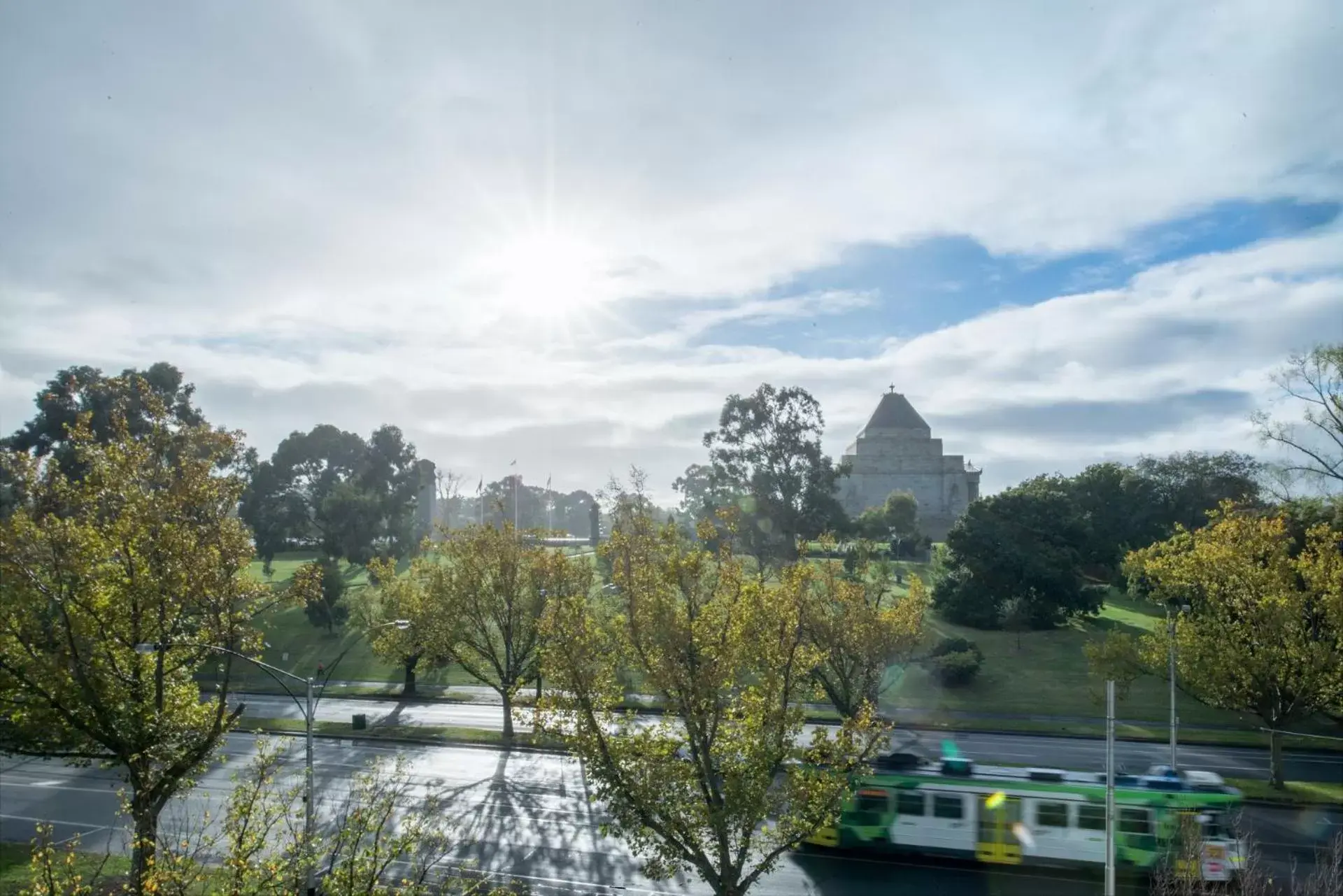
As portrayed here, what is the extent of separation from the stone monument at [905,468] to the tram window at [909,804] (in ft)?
271

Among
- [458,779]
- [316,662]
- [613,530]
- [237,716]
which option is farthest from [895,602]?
[316,662]

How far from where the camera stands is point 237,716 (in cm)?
1836

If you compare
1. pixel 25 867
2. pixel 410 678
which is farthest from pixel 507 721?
pixel 25 867

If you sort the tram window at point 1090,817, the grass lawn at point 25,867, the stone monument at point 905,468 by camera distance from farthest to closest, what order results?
the stone monument at point 905,468 → the tram window at point 1090,817 → the grass lawn at point 25,867

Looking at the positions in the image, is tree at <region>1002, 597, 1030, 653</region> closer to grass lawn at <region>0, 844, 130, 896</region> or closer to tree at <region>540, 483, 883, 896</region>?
tree at <region>540, 483, 883, 896</region>

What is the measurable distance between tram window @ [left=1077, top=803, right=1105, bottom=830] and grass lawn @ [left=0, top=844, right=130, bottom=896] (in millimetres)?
20765

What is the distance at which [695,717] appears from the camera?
16.0m

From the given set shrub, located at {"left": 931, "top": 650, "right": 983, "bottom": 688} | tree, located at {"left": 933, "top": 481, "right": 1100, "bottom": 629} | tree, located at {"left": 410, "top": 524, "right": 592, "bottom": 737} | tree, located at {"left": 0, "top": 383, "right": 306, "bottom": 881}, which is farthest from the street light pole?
tree, located at {"left": 933, "top": 481, "right": 1100, "bottom": 629}

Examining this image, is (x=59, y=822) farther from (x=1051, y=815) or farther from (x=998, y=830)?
(x=1051, y=815)

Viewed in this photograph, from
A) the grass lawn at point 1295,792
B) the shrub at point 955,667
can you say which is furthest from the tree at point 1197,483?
the grass lawn at point 1295,792

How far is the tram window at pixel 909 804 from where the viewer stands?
21266 millimetres

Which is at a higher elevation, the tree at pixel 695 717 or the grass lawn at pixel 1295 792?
the tree at pixel 695 717

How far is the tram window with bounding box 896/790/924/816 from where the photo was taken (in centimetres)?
2127

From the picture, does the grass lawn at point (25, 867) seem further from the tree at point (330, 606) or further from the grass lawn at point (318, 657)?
the tree at point (330, 606)
